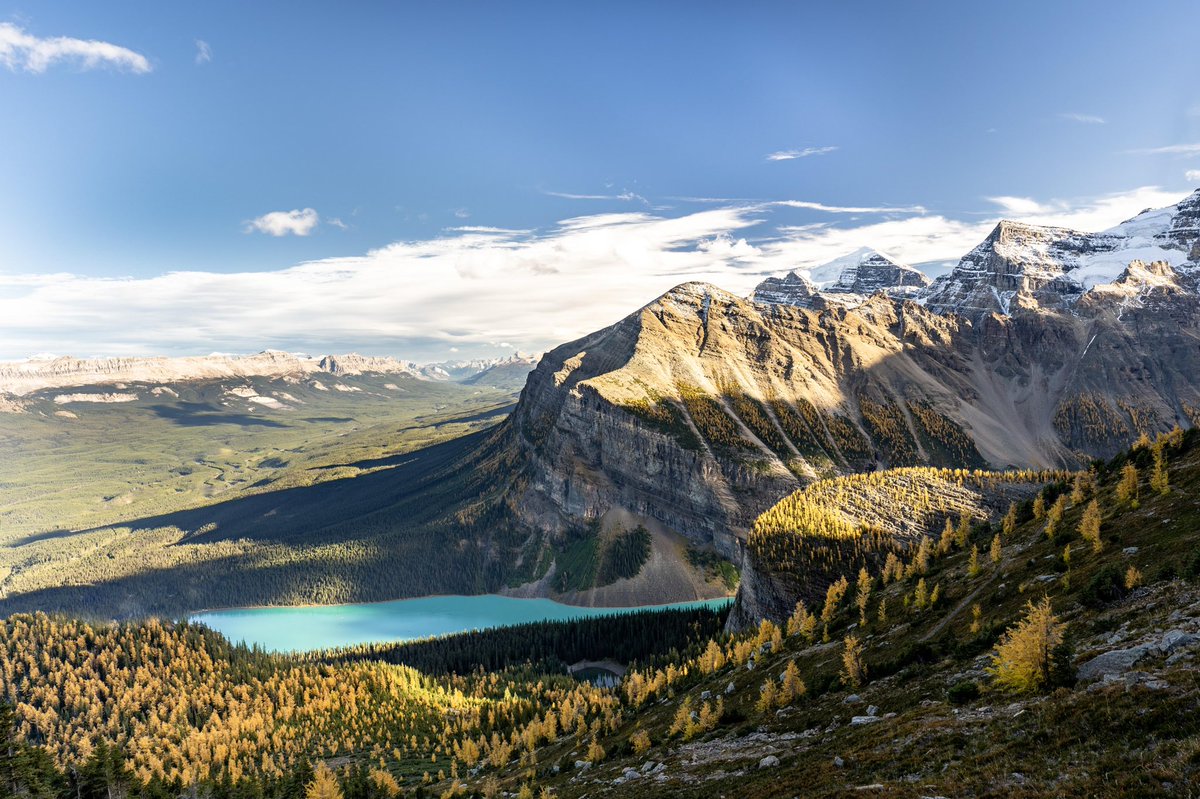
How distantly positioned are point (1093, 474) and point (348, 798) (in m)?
121

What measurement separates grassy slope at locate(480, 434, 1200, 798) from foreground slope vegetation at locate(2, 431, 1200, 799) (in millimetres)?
154

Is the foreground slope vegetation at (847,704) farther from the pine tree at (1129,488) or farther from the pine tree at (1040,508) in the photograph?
the pine tree at (1040,508)

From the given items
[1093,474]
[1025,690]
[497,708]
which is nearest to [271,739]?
[497,708]

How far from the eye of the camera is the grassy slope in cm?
1856

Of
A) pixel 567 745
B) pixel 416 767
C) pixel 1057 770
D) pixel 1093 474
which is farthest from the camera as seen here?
pixel 416 767

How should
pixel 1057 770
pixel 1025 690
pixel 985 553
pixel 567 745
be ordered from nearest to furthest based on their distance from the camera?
pixel 1057 770, pixel 1025 690, pixel 985 553, pixel 567 745

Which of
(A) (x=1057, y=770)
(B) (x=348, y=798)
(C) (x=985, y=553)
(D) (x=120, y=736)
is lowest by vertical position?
(D) (x=120, y=736)

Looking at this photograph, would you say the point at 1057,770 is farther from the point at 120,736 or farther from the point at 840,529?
the point at 120,736

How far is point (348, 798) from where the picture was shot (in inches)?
3627

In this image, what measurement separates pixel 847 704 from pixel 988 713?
15191mm

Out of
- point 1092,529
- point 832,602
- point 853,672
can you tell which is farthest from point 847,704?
point 832,602

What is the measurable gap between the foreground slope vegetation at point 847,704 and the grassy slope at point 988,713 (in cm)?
15

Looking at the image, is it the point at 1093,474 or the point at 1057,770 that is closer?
the point at 1057,770

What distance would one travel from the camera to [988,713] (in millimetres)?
26750
